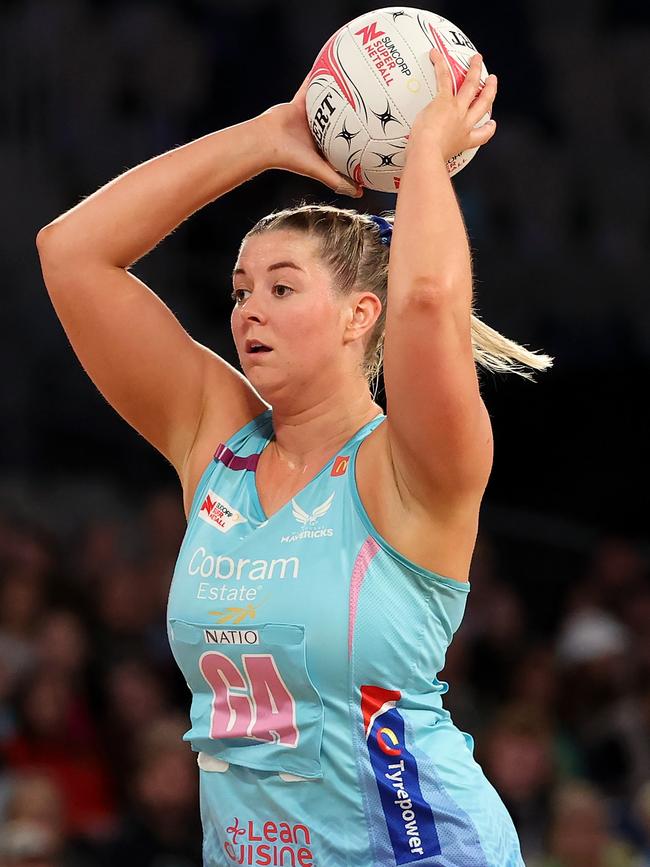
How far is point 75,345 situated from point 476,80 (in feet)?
2.99

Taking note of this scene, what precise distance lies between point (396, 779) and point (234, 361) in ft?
15.8

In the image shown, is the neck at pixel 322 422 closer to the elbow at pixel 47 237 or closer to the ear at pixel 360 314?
the ear at pixel 360 314

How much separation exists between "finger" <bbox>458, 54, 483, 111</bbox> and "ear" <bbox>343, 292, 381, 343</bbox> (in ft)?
1.31

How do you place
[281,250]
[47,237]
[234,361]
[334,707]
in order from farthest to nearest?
[234,361], [47,237], [281,250], [334,707]

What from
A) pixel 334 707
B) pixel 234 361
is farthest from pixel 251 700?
pixel 234 361

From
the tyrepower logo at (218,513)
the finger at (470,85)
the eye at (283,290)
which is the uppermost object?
the finger at (470,85)

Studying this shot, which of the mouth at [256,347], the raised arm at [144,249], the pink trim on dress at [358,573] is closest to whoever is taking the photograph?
the pink trim on dress at [358,573]

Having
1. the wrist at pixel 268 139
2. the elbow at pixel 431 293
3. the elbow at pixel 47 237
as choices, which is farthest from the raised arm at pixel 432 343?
the elbow at pixel 47 237

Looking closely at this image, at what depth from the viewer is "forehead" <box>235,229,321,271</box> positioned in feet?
8.05

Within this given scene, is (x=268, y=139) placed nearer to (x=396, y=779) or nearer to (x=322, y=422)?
(x=322, y=422)

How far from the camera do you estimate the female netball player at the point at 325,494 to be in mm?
2168

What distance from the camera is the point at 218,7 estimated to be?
8484 mm

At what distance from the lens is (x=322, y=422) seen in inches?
99.1

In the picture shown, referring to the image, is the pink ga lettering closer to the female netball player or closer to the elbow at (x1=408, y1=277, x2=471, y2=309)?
the female netball player
